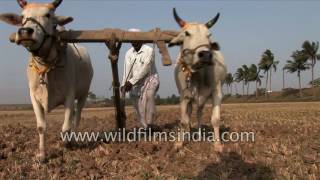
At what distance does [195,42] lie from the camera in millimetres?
6246

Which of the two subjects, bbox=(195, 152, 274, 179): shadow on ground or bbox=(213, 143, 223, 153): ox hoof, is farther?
bbox=(213, 143, 223, 153): ox hoof

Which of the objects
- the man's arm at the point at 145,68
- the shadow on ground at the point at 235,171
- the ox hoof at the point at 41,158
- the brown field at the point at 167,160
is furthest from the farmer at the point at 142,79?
the shadow on ground at the point at 235,171

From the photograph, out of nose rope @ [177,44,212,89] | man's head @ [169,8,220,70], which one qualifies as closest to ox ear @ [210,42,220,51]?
man's head @ [169,8,220,70]

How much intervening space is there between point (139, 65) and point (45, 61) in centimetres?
279

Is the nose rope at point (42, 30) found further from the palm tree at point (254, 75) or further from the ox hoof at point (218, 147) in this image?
the palm tree at point (254, 75)

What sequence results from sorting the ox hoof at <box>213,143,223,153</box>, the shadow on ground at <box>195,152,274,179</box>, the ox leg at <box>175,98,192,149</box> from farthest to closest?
1. the ox leg at <box>175,98,192,149</box>
2. the ox hoof at <box>213,143,223,153</box>
3. the shadow on ground at <box>195,152,274,179</box>

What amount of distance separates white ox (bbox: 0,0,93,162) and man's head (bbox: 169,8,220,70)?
5.86 ft

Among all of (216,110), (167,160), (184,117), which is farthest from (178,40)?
(167,160)

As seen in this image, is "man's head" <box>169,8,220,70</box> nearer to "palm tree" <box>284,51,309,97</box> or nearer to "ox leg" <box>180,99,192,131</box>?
"ox leg" <box>180,99,192,131</box>

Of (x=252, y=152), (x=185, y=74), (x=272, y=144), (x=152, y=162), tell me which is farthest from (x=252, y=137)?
(x=152, y=162)

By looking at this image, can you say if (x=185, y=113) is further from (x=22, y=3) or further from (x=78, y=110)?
(x=22, y=3)

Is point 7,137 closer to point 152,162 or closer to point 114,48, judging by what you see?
point 114,48

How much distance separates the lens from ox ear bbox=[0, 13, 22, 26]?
6.67m

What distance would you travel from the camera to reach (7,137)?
31.2 feet
